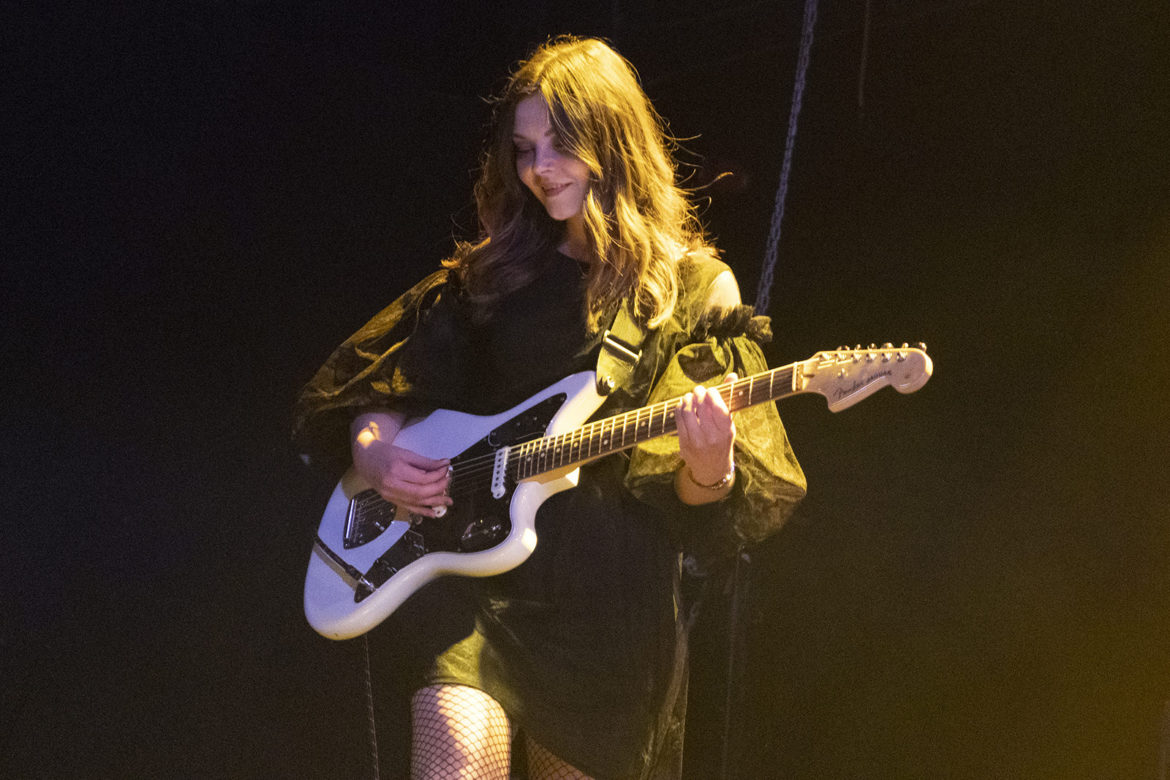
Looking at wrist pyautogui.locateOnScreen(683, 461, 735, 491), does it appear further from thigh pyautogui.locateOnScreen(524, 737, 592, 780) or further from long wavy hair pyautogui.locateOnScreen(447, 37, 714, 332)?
thigh pyautogui.locateOnScreen(524, 737, 592, 780)

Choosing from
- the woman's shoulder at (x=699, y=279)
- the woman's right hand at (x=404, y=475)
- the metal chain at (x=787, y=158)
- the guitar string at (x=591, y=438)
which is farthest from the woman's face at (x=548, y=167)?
the metal chain at (x=787, y=158)

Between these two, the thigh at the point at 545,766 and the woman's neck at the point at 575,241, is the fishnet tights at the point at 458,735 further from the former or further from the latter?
the woman's neck at the point at 575,241

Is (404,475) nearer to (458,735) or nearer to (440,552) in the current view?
(440,552)

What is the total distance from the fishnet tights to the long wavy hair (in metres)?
0.74

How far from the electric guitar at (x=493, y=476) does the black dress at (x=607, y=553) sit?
7 centimetres

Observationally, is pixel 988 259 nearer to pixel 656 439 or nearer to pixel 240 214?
pixel 656 439

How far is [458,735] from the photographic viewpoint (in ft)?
6.06

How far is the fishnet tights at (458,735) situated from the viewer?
1.83 metres

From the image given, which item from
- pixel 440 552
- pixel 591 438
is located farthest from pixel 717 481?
pixel 440 552

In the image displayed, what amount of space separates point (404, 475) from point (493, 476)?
18cm

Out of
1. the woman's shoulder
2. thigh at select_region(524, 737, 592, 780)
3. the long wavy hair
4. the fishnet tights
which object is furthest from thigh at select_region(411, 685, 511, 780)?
the woman's shoulder

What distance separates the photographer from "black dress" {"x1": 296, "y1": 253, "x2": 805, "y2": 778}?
6.39ft

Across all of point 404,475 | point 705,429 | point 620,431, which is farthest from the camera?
point 404,475

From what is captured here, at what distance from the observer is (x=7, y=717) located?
272 cm
